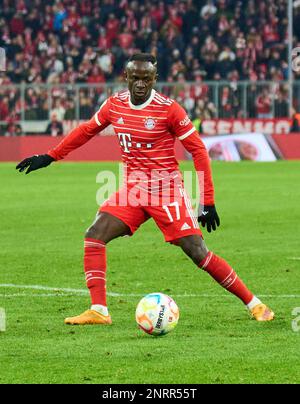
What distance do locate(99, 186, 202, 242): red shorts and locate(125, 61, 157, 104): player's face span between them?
78 cm

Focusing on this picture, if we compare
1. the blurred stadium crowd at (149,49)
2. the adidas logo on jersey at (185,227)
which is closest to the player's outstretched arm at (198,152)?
the adidas logo on jersey at (185,227)

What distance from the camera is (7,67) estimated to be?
38.9 metres

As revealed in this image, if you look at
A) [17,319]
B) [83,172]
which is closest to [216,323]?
[17,319]

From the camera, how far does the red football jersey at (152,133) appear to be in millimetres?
9609

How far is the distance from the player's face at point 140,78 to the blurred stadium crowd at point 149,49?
25.5m

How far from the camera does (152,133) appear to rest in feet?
31.8

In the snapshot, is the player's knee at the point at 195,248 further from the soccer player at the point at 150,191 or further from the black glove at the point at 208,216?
the black glove at the point at 208,216

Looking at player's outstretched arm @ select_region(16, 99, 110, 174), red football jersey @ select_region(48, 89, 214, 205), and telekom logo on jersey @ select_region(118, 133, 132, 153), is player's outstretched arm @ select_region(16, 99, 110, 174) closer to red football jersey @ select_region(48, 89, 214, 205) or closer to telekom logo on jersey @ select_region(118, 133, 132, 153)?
red football jersey @ select_region(48, 89, 214, 205)

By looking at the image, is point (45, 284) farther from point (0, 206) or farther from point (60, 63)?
point (60, 63)

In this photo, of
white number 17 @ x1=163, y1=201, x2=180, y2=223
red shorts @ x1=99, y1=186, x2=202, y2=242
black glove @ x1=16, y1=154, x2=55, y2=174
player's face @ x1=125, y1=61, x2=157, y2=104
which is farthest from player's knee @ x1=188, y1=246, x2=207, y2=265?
black glove @ x1=16, y1=154, x2=55, y2=174

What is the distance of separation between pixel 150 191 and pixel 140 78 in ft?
3.01

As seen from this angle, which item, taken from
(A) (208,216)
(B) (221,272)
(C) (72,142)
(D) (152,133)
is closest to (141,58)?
(D) (152,133)

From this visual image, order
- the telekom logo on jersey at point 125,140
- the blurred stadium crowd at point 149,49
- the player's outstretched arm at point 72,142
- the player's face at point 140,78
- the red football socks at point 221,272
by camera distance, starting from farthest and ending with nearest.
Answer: the blurred stadium crowd at point 149,49, the player's outstretched arm at point 72,142, the telekom logo on jersey at point 125,140, the red football socks at point 221,272, the player's face at point 140,78

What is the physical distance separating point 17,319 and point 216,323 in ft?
5.30
